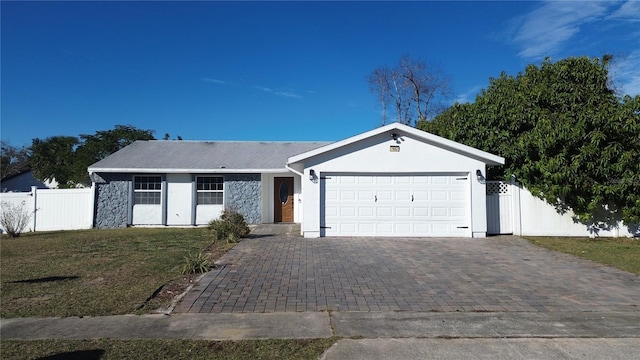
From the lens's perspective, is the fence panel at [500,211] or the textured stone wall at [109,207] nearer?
the fence panel at [500,211]

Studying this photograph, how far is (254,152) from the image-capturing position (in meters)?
20.2

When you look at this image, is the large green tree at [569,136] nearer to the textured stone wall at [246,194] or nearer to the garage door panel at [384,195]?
the garage door panel at [384,195]

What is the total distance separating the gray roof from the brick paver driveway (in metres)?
7.87

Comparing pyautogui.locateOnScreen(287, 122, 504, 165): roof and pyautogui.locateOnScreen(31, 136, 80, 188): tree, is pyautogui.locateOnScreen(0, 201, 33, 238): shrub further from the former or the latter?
pyautogui.locateOnScreen(31, 136, 80, 188): tree

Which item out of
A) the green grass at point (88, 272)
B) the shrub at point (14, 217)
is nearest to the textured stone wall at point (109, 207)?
the shrub at point (14, 217)

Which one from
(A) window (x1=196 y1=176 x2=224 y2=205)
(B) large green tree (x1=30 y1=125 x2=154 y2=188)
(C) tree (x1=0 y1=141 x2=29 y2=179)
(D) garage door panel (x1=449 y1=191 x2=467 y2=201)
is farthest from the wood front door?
(C) tree (x1=0 y1=141 x2=29 y2=179)

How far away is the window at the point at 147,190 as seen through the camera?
701 inches

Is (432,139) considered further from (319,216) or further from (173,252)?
(173,252)

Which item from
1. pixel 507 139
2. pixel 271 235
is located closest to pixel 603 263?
pixel 507 139

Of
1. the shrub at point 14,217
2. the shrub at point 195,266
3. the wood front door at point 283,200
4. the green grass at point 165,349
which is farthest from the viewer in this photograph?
the wood front door at point 283,200

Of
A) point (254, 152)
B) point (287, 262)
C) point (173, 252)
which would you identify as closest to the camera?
point (287, 262)

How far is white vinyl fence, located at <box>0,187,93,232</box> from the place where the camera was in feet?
58.0

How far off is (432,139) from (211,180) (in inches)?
401

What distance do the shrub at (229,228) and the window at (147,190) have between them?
6.12 meters
